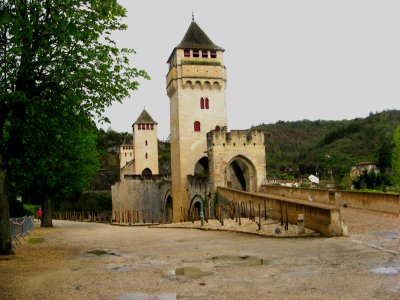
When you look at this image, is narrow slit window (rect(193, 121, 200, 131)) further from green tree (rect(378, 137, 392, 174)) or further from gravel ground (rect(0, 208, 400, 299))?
green tree (rect(378, 137, 392, 174))

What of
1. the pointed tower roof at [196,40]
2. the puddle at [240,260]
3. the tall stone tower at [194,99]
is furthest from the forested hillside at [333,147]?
the puddle at [240,260]

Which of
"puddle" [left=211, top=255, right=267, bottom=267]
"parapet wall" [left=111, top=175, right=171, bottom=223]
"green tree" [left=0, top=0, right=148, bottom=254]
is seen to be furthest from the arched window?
"puddle" [left=211, top=255, right=267, bottom=267]

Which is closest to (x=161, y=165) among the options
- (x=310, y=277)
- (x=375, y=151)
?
(x=375, y=151)

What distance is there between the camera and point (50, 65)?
1245cm

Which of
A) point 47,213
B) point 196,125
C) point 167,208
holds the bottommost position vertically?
point 167,208

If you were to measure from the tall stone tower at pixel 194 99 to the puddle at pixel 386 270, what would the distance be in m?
31.0

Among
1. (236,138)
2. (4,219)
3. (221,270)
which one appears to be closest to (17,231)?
(4,219)

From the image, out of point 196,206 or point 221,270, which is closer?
point 221,270

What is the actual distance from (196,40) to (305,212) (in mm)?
28148

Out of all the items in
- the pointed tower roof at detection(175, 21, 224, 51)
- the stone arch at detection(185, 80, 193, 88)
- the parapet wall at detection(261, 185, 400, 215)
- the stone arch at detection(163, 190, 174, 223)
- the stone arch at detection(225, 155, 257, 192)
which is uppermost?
the pointed tower roof at detection(175, 21, 224, 51)

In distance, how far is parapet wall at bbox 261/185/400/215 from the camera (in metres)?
16.7

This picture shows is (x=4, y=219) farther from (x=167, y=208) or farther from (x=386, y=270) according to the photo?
(x=167, y=208)

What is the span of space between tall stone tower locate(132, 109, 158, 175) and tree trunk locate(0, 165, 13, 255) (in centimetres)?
5400

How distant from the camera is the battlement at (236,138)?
32562 millimetres
